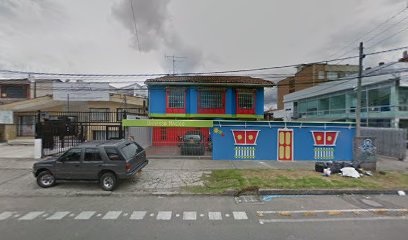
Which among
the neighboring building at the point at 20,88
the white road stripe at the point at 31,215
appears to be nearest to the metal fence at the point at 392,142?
the white road stripe at the point at 31,215

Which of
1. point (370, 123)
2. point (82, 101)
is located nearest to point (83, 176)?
point (82, 101)

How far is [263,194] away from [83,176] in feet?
20.0

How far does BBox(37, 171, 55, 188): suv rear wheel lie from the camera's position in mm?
7652

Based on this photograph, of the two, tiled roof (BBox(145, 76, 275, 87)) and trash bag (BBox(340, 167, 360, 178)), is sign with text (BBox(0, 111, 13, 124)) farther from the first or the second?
trash bag (BBox(340, 167, 360, 178))

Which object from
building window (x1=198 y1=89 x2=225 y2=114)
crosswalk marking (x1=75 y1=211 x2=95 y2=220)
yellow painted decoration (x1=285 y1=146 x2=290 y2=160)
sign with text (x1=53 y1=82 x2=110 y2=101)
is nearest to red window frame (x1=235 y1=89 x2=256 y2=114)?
building window (x1=198 y1=89 x2=225 y2=114)

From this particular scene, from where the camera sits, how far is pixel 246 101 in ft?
70.6

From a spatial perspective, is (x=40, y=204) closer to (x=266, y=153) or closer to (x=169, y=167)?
(x=169, y=167)

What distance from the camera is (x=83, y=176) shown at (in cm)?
753

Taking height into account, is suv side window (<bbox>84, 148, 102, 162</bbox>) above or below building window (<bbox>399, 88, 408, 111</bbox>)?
below

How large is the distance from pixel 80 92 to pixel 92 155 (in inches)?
810

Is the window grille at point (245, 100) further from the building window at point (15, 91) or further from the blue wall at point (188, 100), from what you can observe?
the building window at point (15, 91)

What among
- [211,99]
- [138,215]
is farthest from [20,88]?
[138,215]

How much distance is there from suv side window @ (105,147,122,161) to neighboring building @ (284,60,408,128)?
14669 mm

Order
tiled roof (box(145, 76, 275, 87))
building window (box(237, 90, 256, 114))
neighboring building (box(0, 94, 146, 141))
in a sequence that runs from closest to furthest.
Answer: tiled roof (box(145, 76, 275, 87))
building window (box(237, 90, 256, 114))
neighboring building (box(0, 94, 146, 141))
